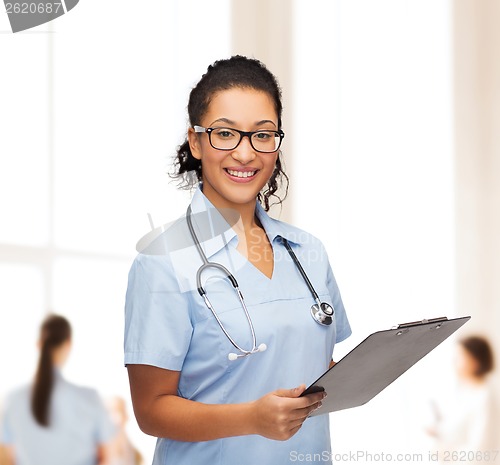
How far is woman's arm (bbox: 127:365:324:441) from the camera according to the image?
1139mm

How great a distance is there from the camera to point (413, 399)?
2.78m

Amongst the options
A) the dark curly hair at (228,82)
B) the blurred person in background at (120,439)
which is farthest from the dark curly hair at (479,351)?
the dark curly hair at (228,82)

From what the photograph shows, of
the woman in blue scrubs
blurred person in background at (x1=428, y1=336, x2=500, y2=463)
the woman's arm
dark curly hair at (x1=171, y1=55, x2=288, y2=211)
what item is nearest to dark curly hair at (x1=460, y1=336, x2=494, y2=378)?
blurred person in background at (x1=428, y1=336, x2=500, y2=463)

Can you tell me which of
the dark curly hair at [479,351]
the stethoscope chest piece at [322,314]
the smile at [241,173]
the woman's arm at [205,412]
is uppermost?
the smile at [241,173]

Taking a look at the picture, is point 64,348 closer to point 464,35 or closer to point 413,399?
point 413,399

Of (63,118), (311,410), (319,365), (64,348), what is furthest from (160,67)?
(311,410)

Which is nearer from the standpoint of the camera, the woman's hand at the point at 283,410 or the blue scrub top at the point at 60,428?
the woman's hand at the point at 283,410

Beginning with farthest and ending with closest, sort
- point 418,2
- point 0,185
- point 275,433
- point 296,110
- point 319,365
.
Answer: point 418,2 < point 296,110 < point 0,185 < point 319,365 < point 275,433

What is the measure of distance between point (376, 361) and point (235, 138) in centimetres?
43

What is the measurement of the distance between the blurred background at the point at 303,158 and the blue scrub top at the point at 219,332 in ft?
2.81

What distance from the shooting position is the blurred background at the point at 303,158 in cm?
212

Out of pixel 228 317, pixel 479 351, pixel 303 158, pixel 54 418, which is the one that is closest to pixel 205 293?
pixel 228 317

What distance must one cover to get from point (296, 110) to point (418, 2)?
25.8 inches

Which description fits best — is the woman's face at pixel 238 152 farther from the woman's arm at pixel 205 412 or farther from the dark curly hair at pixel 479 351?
the dark curly hair at pixel 479 351
